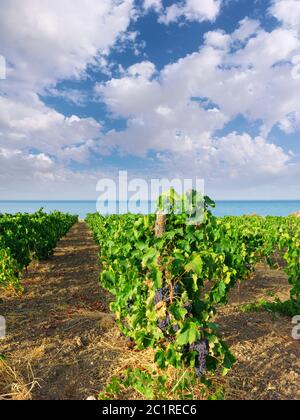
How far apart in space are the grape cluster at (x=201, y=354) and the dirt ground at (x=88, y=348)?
1.22ft

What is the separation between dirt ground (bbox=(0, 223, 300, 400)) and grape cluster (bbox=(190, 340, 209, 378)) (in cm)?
37

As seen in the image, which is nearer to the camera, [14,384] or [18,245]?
[14,384]

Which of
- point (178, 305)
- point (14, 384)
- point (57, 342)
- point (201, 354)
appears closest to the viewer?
point (178, 305)

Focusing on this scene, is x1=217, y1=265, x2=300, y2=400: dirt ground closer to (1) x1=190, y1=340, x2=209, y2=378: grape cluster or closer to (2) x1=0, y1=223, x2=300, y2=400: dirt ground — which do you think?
(2) x1=0, y1=223, x2=300, y2=400: dirt ground

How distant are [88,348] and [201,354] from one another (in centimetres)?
200

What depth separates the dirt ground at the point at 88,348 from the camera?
12.5ft

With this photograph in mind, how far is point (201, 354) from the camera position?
3.63 metres

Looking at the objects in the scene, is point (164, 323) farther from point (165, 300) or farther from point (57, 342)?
point (57, 342)

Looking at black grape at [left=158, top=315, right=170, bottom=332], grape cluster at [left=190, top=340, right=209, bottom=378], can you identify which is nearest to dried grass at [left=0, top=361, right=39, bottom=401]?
black grape at [left=158, top=315, right=170, bottom=332]

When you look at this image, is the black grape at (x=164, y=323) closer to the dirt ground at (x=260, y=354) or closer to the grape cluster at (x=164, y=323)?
the grape cluster at (x=164, y=323)

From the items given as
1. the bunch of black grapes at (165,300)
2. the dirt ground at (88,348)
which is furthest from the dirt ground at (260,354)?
the bunch of black grapes at (165,300)

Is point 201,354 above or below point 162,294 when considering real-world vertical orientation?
below

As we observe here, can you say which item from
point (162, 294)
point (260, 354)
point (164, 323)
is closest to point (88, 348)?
point (164, 323)
